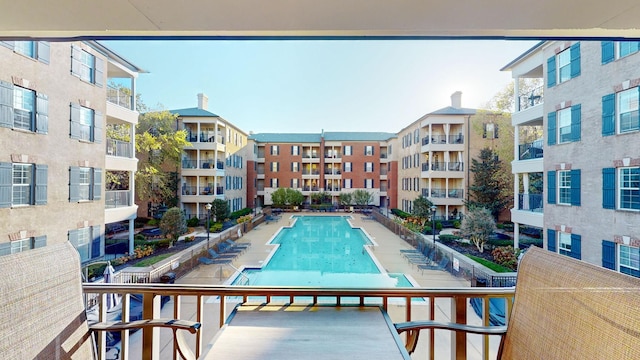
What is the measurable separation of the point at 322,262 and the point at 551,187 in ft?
23.5

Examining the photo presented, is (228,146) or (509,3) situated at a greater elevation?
(228,146)

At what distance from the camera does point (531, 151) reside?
8.41 m

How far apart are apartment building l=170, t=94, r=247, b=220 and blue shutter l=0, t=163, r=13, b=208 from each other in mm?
11389

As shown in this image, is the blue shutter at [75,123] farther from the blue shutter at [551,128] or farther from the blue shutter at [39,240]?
the blue shutter at [551,128]

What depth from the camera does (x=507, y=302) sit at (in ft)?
5.97

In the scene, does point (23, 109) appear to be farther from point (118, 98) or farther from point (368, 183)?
point (368, 183)

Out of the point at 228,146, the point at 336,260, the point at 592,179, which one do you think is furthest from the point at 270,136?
the point at 592,179

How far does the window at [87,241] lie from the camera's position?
6.59m

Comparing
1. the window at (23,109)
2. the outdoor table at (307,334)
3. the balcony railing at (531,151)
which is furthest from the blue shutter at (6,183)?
the balcony railing at (531,151)

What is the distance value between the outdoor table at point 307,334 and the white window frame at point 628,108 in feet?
17.3

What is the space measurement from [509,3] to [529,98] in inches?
358

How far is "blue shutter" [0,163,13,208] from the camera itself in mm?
4761

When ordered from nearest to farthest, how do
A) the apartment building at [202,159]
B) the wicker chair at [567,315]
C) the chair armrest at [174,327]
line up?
the wicker chair at [567,315], the chair armrest at [174,327], the apartment building at [202,159]

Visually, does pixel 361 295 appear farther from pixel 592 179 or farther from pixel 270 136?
pixel 270 136
